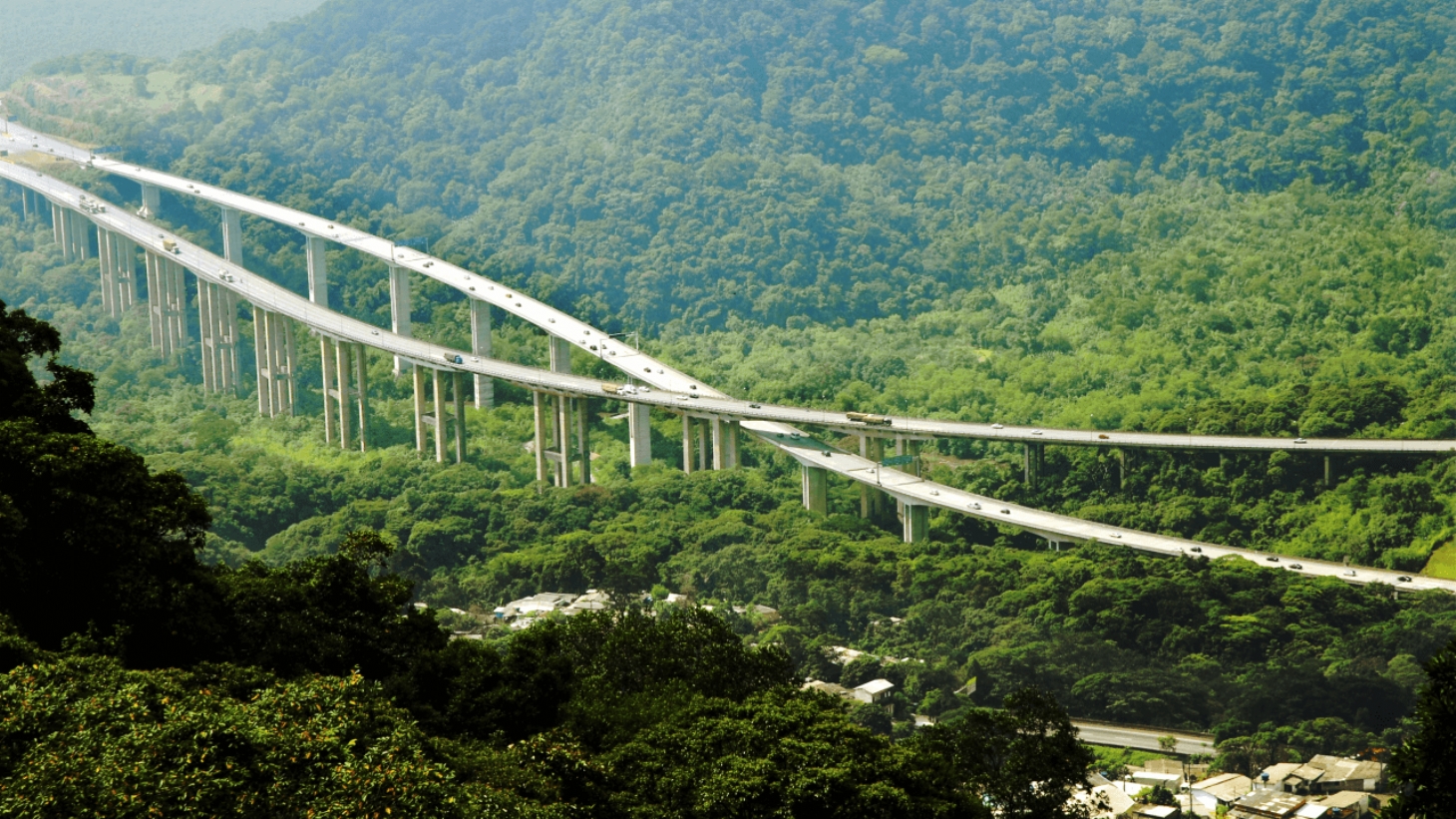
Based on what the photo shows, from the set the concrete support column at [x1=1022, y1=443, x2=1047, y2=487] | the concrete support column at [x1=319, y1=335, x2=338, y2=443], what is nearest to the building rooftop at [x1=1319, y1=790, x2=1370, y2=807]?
the concrete support column at [x1=1022, y1=443, x2=1047, y2=487]

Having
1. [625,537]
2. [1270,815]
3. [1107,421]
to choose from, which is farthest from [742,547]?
[1270,815]

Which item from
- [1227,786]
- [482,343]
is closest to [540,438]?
[482,343]

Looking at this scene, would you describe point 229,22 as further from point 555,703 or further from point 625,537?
point 555,703

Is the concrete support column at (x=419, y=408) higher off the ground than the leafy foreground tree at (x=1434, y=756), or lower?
lower

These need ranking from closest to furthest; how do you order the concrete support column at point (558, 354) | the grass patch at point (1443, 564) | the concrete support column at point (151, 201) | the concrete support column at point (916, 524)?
1. the grass patch at point (1443, 564)
2. the concrete support column at point (916, 524)
3. the concrete support column at point (558, 354)
4. the concrete support column at point (151, 201)

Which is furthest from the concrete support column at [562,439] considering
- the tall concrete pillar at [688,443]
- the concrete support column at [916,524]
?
the concrete support column at [916,524]

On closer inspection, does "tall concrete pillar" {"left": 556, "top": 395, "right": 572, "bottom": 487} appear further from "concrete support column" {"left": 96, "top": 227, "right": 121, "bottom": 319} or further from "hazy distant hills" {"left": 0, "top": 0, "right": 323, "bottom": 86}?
"hazy distant hills" {"left": 0, "top": 0, "right": 323, "bottom": 86}

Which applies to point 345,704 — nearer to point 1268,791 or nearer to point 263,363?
point 1268,791

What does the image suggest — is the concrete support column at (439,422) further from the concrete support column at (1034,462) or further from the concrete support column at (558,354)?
the concrete support column at (1034,462)
